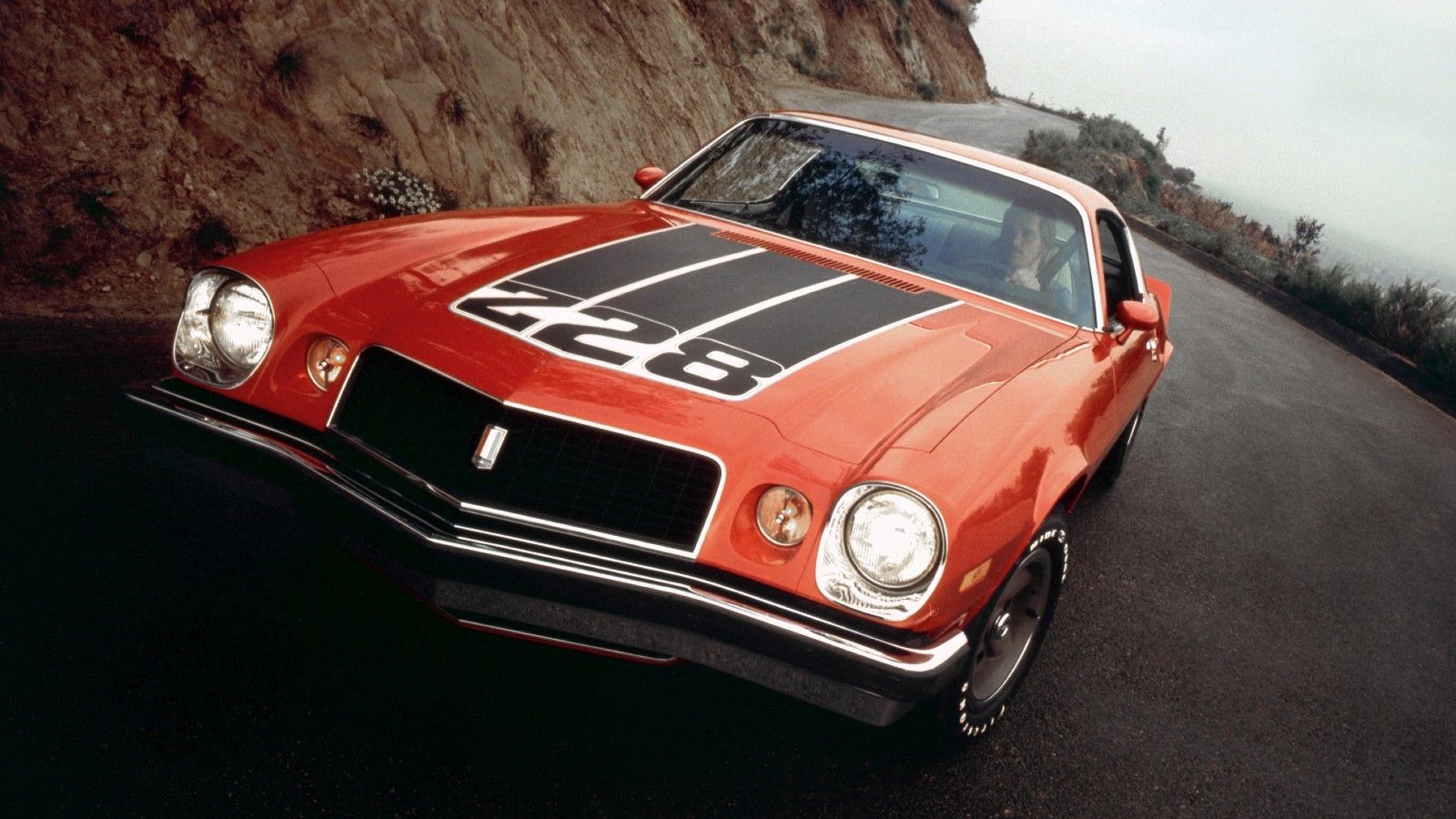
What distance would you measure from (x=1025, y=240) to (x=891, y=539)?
186 cm

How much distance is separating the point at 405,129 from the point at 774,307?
17.7 ft

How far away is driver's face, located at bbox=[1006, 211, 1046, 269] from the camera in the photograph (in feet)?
11.5

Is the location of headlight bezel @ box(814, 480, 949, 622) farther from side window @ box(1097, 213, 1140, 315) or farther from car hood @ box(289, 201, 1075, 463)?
side window @ box(1097, 213, 1140, 315)

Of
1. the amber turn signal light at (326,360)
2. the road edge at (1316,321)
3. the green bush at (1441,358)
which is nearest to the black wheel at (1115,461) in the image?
the amber turn signal light at (326,360)

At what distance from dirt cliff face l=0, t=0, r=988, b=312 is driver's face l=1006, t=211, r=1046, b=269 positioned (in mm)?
4089

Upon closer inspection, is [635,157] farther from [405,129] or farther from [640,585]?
[640,585]

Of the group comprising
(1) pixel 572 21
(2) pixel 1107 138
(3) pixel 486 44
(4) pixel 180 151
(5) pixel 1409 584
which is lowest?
(4) pixel 180 151

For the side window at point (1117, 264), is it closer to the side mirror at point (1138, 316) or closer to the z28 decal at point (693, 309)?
the side mirror at point (1138, 316)

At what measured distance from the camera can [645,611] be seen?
6.80ft

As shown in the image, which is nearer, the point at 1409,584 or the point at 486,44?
the point at 1409,584

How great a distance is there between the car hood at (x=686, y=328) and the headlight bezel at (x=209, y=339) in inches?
7.6

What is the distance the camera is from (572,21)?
436 inches

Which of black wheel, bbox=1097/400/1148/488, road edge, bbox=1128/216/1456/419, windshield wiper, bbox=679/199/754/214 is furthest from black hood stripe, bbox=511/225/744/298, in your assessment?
road edge, bbox=1128/216/1456/419

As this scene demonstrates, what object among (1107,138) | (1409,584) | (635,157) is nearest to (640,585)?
(1409,584)
